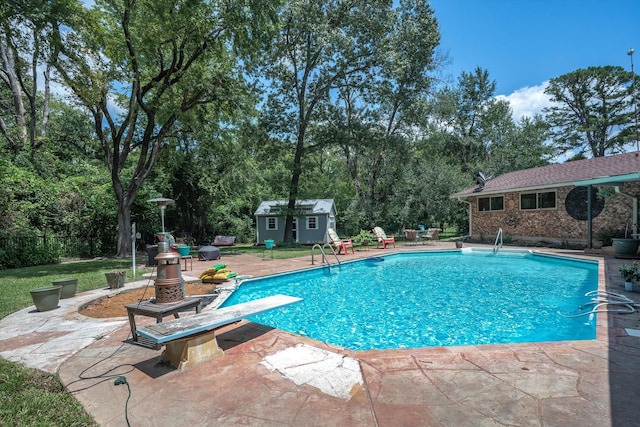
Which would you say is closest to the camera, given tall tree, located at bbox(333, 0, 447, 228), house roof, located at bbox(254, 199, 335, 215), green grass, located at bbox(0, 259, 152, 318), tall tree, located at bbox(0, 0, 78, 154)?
green grass, located at bbox(0, 259, 152, 318)

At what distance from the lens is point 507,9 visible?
11227 mm

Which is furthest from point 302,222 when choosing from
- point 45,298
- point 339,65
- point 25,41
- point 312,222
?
point 45,298

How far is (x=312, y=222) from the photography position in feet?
73.7

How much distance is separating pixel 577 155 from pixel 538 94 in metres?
7.14

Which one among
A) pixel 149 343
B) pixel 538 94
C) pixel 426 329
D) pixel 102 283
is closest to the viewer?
pixel 149 343

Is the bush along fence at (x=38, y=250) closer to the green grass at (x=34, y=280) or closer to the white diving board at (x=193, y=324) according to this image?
the green grass at (x=34, y=280)

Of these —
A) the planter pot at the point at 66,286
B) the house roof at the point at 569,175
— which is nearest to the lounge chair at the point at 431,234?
the house roof at the point at 569,175

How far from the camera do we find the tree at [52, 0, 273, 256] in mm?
10844

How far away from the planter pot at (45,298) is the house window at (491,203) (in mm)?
17967

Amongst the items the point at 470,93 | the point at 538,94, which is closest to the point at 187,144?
the point at 470,93

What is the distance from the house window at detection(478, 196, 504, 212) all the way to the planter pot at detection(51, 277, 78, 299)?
17.8 meters

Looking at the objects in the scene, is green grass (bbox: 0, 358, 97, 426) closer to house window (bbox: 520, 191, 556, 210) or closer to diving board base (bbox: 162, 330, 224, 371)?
diving board base (bbox: 162, 330, 224, 371)

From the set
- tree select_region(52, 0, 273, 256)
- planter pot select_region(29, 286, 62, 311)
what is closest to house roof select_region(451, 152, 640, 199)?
tree select_region(52, 0, 273, 256)

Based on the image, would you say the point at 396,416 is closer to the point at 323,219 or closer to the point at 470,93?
the point at 323,219
